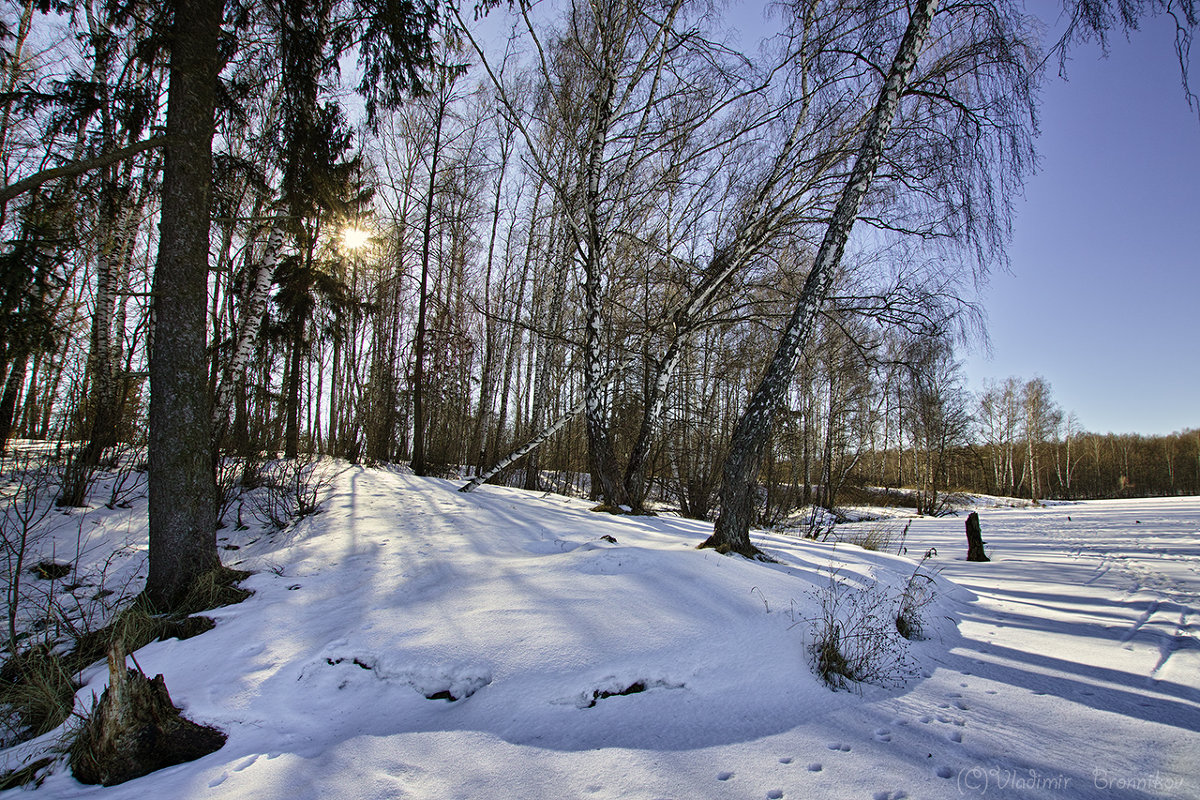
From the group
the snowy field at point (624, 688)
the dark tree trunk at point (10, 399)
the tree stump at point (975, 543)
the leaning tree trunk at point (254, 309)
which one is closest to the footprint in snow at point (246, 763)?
the snowy field at point (624, 688)

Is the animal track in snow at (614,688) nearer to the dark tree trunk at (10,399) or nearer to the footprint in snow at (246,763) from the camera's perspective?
the footprint in snow at (246,763)

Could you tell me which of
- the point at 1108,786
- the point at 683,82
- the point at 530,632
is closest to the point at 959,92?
the point at 683,82

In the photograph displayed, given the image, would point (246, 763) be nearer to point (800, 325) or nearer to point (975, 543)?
point (800, 325)

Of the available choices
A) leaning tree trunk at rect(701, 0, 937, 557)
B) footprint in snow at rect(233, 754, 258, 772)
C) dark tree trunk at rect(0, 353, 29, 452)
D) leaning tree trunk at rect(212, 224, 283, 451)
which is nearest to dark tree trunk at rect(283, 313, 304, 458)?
leaning tree trunk at rect(212, 224, 283, 451)

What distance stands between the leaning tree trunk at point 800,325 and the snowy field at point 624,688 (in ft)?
2.20

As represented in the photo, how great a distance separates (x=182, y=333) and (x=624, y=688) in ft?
14.1

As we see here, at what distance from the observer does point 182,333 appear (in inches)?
149

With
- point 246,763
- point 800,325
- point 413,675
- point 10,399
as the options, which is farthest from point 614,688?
point 10,399

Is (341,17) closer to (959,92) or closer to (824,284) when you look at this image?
(824,284)

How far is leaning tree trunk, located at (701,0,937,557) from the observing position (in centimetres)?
468

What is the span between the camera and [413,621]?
298 centimetres

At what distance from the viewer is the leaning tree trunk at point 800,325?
4684 mm

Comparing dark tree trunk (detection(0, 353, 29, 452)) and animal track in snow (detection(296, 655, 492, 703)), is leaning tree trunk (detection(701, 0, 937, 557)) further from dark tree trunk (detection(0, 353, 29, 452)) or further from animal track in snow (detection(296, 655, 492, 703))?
dark tree trunk (detection(0, 353, 29, 452))

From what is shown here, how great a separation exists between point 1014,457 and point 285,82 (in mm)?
49995
